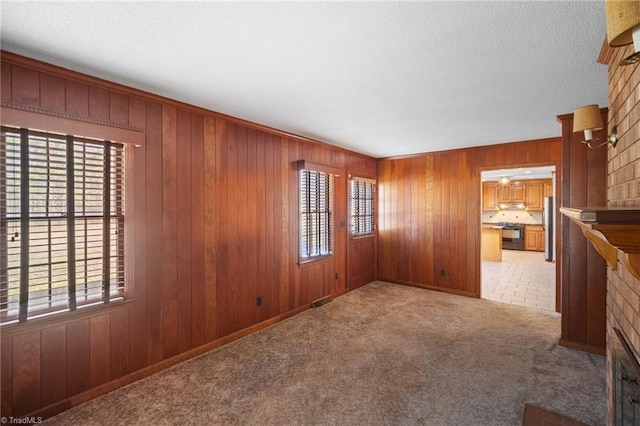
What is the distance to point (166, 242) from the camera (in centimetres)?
265

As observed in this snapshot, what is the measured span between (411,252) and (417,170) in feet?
4.75

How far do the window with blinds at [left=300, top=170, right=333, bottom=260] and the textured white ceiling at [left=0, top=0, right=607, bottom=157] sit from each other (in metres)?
1.33

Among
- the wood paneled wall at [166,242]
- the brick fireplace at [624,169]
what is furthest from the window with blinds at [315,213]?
the brick fireplace at [624,169]

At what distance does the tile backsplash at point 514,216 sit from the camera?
9023mm

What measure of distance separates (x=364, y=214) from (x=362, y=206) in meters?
0.16

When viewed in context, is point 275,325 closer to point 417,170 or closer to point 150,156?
point 150,156

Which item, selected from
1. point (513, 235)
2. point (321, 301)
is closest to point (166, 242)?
point (321, 301)

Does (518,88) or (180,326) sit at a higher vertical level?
(518,88)

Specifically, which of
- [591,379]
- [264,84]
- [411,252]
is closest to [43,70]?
[264,84]

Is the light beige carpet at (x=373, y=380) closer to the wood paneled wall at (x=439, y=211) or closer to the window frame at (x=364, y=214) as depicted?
the wood paneled wall at (x=439, y=211)

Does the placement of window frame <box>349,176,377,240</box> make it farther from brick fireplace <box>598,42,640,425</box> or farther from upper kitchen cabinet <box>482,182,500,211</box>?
upper kitchen cabinet <box>482,182,500,211</box>

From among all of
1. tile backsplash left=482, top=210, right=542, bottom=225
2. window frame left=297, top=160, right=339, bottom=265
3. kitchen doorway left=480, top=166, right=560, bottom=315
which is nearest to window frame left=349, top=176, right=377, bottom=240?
window frame left=297, top=160, right=339, bottom=265

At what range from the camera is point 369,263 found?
552cm

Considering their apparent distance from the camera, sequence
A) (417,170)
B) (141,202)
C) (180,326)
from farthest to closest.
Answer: (417,170) < (180,326) < (141,202)
